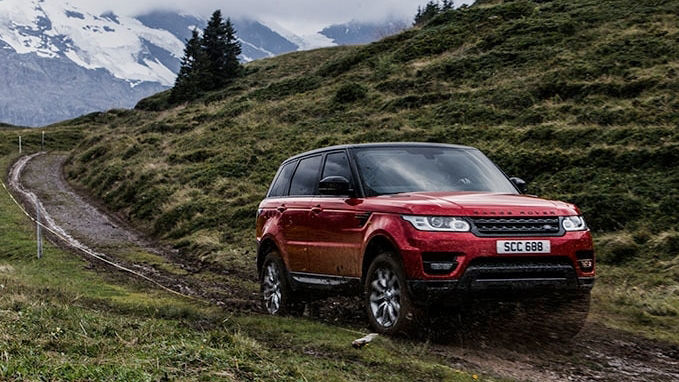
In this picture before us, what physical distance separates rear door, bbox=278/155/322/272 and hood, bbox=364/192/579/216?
1.36m

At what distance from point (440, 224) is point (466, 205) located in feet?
1.07

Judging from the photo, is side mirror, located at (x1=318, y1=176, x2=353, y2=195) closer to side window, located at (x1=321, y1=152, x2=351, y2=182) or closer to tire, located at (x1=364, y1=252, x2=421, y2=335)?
side window, located at (x1=321, y1=152, x2=351, y2=182)

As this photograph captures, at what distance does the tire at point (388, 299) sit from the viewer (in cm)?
607

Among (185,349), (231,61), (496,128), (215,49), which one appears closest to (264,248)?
(185,349)

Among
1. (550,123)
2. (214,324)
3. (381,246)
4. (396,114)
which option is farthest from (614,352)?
(396,114)

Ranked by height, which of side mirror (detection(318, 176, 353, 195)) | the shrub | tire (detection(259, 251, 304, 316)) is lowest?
tire (detection(259, 251, 304, 316))

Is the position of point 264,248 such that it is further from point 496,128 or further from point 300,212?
point 496,128

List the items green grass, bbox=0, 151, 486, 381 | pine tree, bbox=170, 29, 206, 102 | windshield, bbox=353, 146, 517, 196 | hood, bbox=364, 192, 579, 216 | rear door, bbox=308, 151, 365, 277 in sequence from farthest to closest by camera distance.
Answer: pine tree, bbox=170, 29, 206, 102
windshield, bbox=353, 146, 517, 196
rear door, bbox=308, 151, 365, 277
hood, bbox=364, 192, 579, 216
green grass, bbox=0, 151, 486, 381

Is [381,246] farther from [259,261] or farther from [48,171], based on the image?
[48,171]

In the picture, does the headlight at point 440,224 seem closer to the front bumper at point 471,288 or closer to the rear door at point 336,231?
the front bumper at point 471,288

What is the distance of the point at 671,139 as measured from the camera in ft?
44.4

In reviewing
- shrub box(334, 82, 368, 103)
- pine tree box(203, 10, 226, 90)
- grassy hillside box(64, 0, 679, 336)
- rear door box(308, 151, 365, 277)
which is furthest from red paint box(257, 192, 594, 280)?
pine tree box(203, 10, 226, 90)

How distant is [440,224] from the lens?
237 inches

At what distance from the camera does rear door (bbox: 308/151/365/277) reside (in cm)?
698
